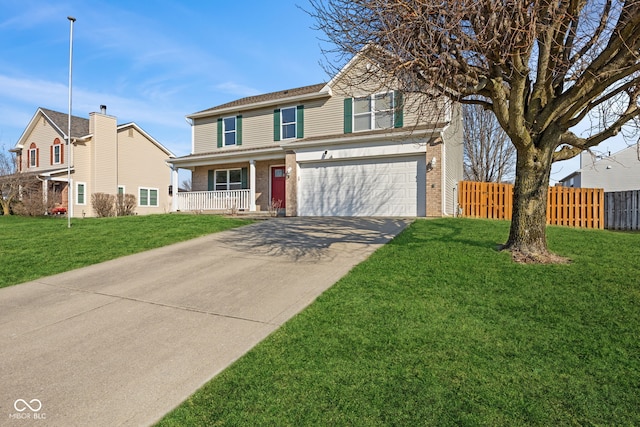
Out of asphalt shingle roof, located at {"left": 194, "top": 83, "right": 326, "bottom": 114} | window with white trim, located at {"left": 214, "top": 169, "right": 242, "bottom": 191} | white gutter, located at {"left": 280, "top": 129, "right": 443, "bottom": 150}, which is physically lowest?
window with white trim, located at {"left": 214, "top": 169, "right": 242, "bottom": 191}

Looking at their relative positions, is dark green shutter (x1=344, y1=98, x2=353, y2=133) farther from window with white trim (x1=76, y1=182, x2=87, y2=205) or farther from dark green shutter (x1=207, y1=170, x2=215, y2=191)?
window with white trim (x1=76, y1=182, x2=87, y2=205)

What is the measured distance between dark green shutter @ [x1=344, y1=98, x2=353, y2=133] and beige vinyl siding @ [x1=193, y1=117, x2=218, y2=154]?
761 cm

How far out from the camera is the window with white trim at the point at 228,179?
18.6 m

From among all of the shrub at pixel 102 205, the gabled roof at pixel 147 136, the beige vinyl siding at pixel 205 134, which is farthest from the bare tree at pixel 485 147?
the shrub at pixel 102 205

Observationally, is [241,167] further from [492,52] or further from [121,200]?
[492,52]

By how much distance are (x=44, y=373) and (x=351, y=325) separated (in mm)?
3046

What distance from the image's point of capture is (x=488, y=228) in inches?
382

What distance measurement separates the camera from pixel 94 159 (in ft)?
79.4

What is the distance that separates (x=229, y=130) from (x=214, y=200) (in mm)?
3910

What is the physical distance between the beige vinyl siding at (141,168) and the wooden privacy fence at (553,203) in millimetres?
22603

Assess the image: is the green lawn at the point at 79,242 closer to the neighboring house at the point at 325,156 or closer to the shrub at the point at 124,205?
the neighboring house at the point at 325,156

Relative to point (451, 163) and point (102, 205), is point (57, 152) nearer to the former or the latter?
point (102, 205)

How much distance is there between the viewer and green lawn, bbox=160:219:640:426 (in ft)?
8.70

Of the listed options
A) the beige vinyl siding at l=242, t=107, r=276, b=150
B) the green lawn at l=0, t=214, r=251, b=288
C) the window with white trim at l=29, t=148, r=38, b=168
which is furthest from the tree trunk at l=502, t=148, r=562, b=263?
the window with white trim at l=29, t=148, r=38, b=168
